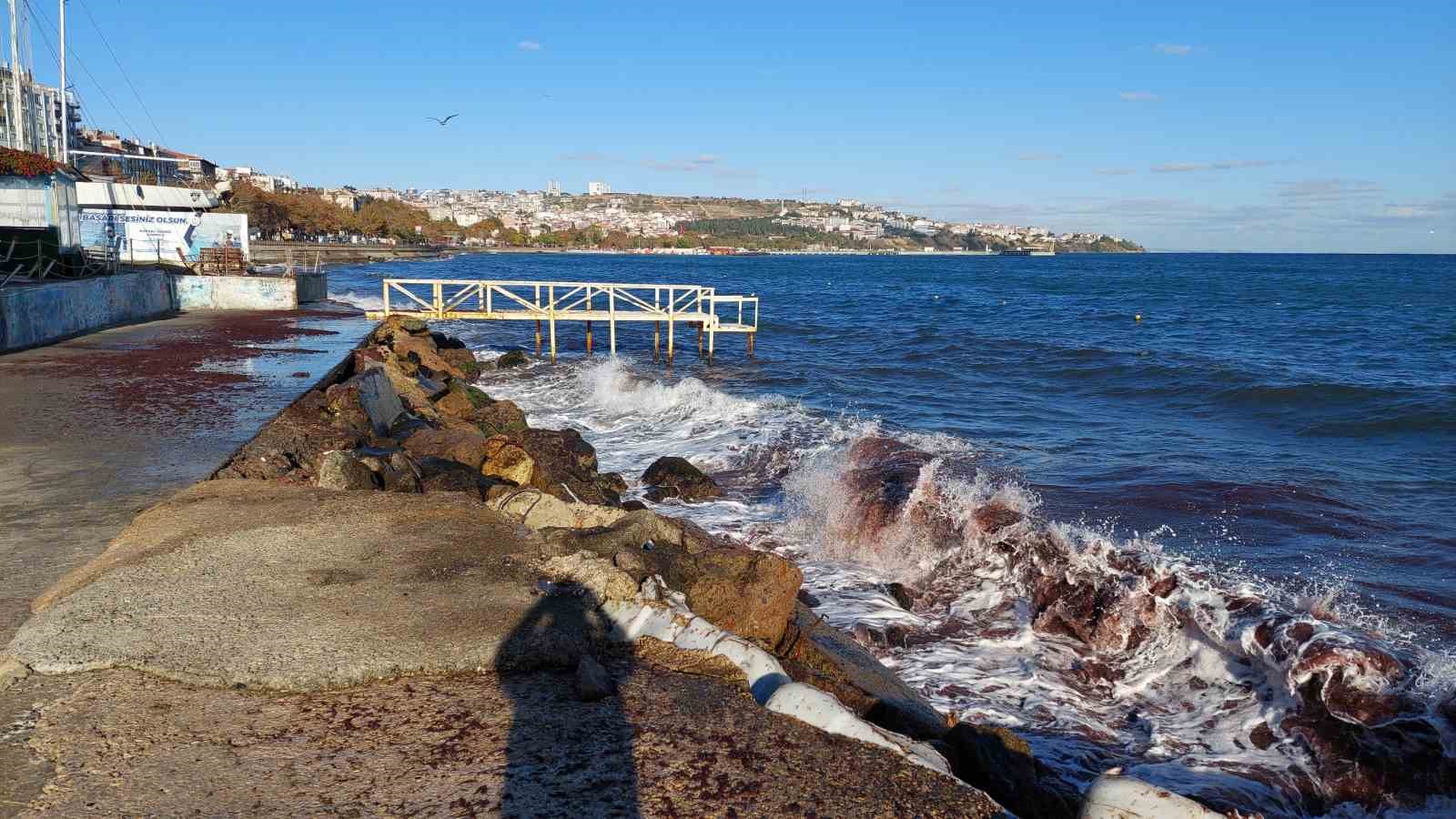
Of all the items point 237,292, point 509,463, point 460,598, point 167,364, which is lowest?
point 509,463

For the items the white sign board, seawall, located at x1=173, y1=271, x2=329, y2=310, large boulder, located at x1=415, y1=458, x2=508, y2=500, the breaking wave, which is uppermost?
the white sign board

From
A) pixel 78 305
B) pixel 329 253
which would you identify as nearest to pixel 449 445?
pixel 78 305

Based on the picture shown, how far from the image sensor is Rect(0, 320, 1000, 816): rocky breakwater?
3910mm

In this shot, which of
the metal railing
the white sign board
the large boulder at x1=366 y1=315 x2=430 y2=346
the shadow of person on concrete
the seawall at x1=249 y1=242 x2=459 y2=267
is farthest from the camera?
the seawall at x1=249 y1=242 x2=459 y2=267

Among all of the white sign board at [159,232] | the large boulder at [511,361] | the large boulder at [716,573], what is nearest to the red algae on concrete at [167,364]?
the large boulder at [716,573]

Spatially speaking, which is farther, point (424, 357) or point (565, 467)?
point (424, 357)

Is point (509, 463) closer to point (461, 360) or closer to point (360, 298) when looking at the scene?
point (461, 360)

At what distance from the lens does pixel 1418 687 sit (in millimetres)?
6656

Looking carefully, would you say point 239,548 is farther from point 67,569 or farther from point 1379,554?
point 1379,554

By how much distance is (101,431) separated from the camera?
9.27 m

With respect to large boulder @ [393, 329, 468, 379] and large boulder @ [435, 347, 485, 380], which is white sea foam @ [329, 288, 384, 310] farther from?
large boulder @ [393, 329, 468, 379]

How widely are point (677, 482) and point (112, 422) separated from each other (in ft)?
19.9

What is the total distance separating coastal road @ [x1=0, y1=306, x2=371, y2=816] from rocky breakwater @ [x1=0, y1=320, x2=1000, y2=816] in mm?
177

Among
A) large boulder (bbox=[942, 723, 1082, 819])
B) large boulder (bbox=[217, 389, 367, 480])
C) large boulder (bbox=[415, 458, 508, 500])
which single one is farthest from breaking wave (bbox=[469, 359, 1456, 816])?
large boulder (bbox=[217, 389, 367, 480])
